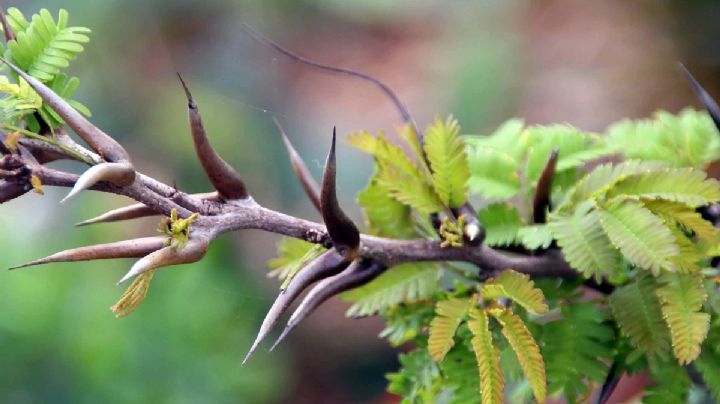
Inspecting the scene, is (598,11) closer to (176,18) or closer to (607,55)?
(607,55)

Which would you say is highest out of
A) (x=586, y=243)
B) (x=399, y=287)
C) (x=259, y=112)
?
(x=586, y=243)

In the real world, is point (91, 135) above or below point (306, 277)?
above

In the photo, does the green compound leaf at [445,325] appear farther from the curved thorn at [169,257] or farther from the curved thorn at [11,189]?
the curved thorn at [11,189]

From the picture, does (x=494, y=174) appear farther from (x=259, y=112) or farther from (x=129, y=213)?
(x=259, y=112)

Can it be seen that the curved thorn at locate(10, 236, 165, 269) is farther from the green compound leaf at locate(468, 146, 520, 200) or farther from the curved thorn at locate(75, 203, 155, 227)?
the green compound leaf at locate(468, 146, 520, 200)

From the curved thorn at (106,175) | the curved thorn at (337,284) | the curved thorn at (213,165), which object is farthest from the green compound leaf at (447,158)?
the curved thorn at (106,175)

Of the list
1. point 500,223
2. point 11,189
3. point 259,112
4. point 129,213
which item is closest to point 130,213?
point 129,213
